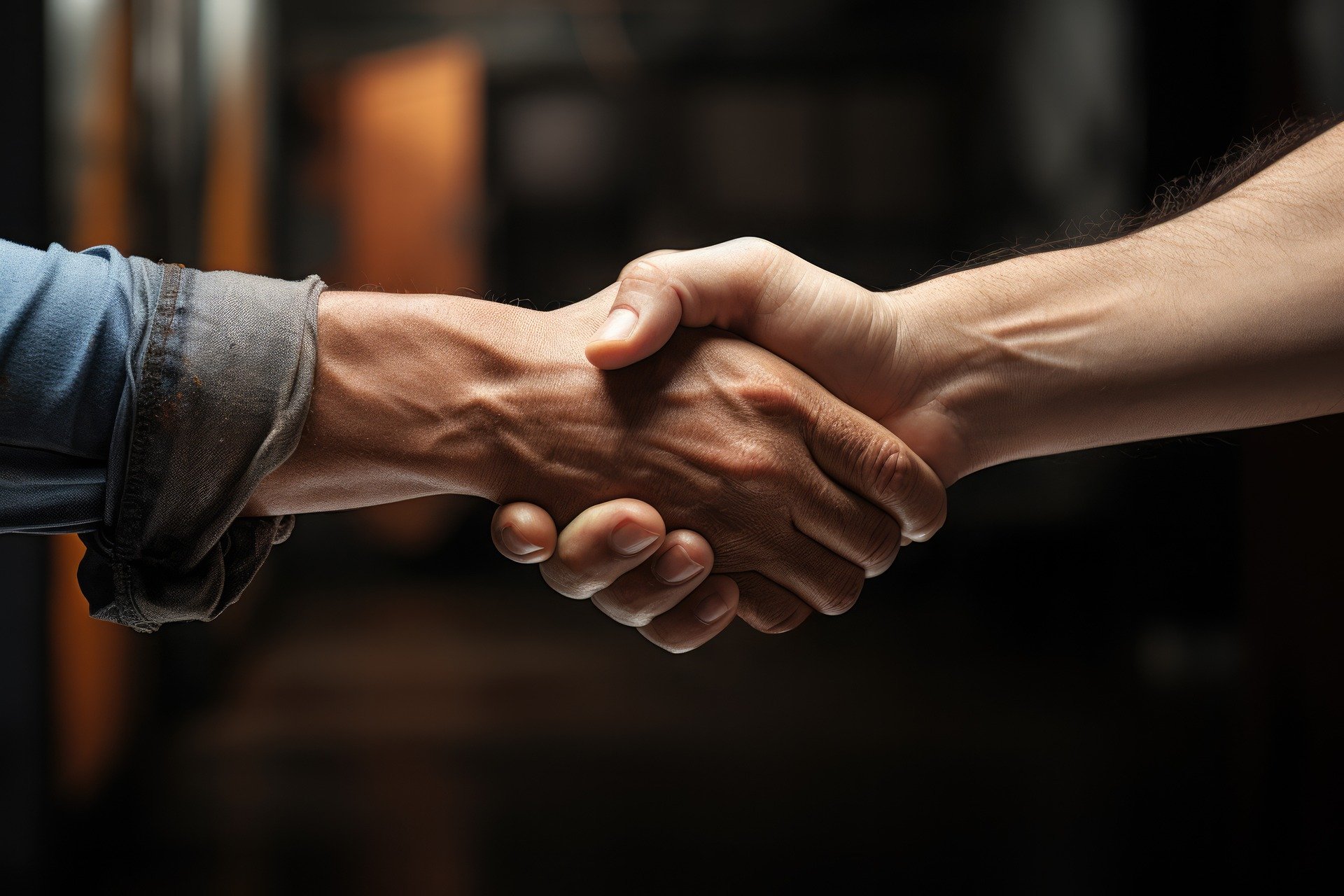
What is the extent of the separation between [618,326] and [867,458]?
1.12 ft

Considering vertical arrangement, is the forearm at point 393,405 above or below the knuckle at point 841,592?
above

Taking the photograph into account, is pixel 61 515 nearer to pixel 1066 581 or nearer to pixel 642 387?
pixel 642 387

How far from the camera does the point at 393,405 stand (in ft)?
3.20

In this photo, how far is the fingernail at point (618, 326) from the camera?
101 cm

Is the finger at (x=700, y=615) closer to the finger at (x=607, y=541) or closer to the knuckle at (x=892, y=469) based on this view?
the finger at (x=607, y=541)

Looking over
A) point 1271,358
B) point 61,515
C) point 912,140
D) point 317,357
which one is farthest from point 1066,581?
point 61,515

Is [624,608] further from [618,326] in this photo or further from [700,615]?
[618,326]

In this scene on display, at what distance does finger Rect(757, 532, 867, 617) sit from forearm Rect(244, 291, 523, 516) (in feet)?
1.24

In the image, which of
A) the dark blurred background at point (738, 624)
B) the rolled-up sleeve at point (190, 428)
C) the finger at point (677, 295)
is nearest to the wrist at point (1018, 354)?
the finger at point (677, 295)

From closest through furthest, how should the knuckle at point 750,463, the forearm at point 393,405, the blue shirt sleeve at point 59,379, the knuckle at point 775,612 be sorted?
the blue shirt sleeve at point 59,379 → the forearm at point 393,405 → the knuckle at point 750,463 → the knuckle at point 775,612

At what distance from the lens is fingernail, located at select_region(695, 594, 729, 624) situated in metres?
1.12

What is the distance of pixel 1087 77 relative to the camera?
2.70 meters

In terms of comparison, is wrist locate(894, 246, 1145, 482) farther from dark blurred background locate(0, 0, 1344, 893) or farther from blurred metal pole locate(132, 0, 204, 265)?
blurred metal pole locate(132, 0, 204, 265)

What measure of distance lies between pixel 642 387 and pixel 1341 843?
2634 millimetres
